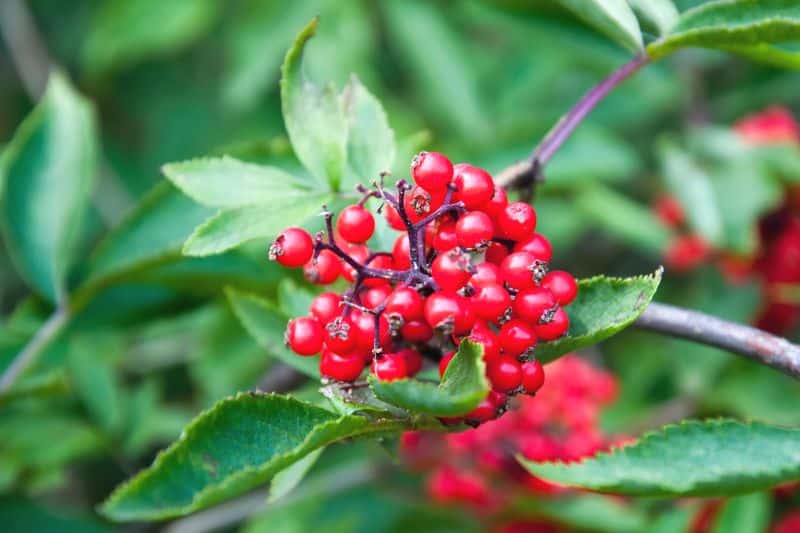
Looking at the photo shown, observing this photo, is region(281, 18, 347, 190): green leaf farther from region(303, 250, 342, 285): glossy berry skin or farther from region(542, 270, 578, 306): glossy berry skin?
region(542, 270, 578, 306): glossy berry skin

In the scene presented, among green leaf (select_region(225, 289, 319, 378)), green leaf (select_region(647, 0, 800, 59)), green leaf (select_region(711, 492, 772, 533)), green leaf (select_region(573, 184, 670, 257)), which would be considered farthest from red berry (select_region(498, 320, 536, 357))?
green leaf (select_region(573, 184, 670, 257))

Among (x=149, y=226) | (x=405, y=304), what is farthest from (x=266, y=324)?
(x=149, y=226)

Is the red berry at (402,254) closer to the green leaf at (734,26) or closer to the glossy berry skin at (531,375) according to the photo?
the glossy berry skin at (531,375)

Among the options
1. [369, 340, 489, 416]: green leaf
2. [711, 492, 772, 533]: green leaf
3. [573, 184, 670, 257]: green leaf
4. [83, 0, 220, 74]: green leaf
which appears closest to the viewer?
[369, 340, 489, 416]: green leaf

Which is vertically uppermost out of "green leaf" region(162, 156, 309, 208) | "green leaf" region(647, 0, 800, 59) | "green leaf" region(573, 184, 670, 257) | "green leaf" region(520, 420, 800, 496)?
"green leaf" region(647, 0, 800, 59)

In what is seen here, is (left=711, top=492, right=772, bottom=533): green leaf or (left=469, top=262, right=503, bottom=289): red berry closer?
(left=469, top=262, right=503, bottom=289): red berry
